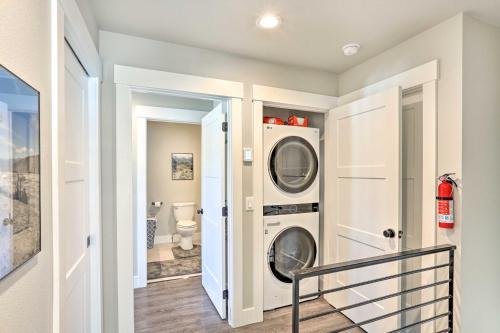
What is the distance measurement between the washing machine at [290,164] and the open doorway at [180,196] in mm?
457

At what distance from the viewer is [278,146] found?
2627 millimetres

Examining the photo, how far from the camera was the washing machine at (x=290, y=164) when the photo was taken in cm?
257

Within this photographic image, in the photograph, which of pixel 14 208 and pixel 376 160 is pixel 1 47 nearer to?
pixel 14 208

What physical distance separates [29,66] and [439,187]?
224 centimetres

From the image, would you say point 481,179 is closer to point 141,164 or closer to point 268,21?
point 268,21

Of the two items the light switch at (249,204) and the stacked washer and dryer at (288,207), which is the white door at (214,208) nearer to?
the light switch at (249,204)

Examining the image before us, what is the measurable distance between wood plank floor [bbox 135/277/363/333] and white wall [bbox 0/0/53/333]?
1.61 m

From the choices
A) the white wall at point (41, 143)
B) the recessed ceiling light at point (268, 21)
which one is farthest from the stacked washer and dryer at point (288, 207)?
the white wall at point (41, 143)

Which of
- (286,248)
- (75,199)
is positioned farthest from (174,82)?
(286,248)

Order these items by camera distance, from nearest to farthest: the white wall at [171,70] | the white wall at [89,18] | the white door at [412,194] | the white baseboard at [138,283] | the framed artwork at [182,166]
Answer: the white wall at [89,18] → the white wall at [171,70] → the white door at [412,194] → the white baseboard at [138,283] → the framed artwork at [182,166]

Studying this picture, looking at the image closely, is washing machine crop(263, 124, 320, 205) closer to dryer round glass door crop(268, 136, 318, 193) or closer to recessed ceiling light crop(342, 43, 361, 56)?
dryer round glass door crop(268, 136, 318, 193)

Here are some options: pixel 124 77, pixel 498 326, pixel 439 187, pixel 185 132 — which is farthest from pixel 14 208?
pixel 185 132

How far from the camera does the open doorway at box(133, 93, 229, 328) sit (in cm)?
255

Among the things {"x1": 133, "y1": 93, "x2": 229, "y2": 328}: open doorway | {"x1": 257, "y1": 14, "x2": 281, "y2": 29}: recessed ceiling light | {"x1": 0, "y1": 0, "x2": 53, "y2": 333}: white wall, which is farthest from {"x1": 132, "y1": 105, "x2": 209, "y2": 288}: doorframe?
{"x1": 0, "y1": 0, "x2": 53, "y2": 333}: white wall
